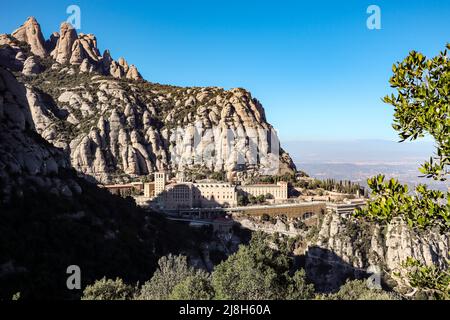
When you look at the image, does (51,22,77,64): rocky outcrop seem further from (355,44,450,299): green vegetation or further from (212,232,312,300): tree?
(355,44,450,299): green vegetation

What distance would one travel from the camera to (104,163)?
126750 millimetres

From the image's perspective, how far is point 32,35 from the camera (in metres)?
185

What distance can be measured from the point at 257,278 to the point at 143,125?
12737cm

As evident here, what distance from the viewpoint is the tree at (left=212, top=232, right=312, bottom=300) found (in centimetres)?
2131

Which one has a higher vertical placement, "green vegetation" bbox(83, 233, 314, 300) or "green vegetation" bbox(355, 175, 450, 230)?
"green vegetation" bbox(355, 175, 450, 230)

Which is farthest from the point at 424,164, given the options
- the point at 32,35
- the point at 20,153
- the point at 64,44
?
the point at 32,35

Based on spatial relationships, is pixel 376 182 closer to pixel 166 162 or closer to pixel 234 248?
pixel 234 248

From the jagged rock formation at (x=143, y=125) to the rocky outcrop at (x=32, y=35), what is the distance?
46.2 feet

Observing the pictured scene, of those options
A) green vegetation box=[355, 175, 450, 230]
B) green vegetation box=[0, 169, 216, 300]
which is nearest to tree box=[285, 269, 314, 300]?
green vegetation box=[355, 175, 450, 230]

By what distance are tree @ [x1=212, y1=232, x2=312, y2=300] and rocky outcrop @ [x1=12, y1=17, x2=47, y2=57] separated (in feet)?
618

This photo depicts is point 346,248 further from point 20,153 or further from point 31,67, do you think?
point 31,67

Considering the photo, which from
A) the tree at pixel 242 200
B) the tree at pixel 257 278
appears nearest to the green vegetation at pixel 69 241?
the tree at pixel 257 278

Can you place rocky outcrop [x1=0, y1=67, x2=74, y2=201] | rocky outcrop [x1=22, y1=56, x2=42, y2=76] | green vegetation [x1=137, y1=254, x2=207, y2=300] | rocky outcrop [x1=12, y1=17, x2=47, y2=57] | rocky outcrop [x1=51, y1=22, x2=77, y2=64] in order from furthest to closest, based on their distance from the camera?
rocky outcrop [x1=12, y1=17, x2=47, y2=57] < rocky outcrop [x1=51, y1=22, x2=77, y2=64] < rocky outcrop [x1=22, y1=56, x2=42, y2=76] < rocky outcrop [x1=0, y1=67, x2=74, y2=201] < green vegetation [x1=137, y1=254, x2=207, y2=300]
